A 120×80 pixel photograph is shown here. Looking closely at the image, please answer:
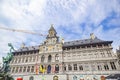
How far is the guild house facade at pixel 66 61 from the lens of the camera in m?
30.4

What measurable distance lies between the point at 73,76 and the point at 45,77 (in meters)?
8.57

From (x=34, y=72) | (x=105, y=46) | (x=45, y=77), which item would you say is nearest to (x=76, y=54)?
(x=105, y=46)

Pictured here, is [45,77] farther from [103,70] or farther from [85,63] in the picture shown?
[103,70]

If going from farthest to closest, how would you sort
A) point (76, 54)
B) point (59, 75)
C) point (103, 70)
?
point (76, 54), point (59, 75), point (103, 70)

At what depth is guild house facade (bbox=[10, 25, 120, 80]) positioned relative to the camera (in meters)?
30.4

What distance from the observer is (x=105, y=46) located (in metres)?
32.5

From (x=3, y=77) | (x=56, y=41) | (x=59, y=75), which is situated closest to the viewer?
(x=3, y=77)

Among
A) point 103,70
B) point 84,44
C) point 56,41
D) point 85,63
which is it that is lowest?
point 103,70

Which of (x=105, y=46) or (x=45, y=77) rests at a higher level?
(x=105, y=46)

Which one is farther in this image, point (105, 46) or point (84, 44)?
point (84, 44)

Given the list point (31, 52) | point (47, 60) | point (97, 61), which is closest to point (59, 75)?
point (47, 60)

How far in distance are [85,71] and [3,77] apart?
20.9m

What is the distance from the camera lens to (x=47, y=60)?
36.4 m

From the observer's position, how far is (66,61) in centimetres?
3441
